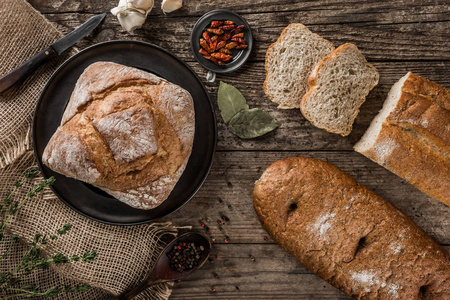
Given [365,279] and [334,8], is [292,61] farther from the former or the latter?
[365,279]

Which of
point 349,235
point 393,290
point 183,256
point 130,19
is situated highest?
point 130,19

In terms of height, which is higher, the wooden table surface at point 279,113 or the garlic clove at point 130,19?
the garlic clove at point 130,19

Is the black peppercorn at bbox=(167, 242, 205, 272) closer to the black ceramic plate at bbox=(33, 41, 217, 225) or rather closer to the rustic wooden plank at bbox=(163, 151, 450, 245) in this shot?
the rustic wooden plank at bbox=(163, 151, 450, 245)

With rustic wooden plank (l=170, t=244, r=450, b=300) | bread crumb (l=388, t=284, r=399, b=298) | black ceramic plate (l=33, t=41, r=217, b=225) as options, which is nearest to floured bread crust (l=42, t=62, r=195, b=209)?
black ceramic plate (l=33, t=41, r=217, b=225)

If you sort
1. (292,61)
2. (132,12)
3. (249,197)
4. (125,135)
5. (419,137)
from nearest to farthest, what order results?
1. (125,135)
2. (419,137)
3. (132,12)
4. (292,61)
5. (249,197)

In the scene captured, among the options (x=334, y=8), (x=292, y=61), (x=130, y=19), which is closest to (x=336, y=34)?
(x=334, y=8)

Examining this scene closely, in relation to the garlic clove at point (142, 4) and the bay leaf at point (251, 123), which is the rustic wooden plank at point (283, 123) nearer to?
the bay leaf at point (251, 123)

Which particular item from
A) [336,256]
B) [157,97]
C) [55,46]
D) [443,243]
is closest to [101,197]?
[157,97]

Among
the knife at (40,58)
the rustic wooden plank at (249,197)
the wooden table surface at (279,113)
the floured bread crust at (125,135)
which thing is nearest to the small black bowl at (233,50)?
the wooden table surface at (279,113)
